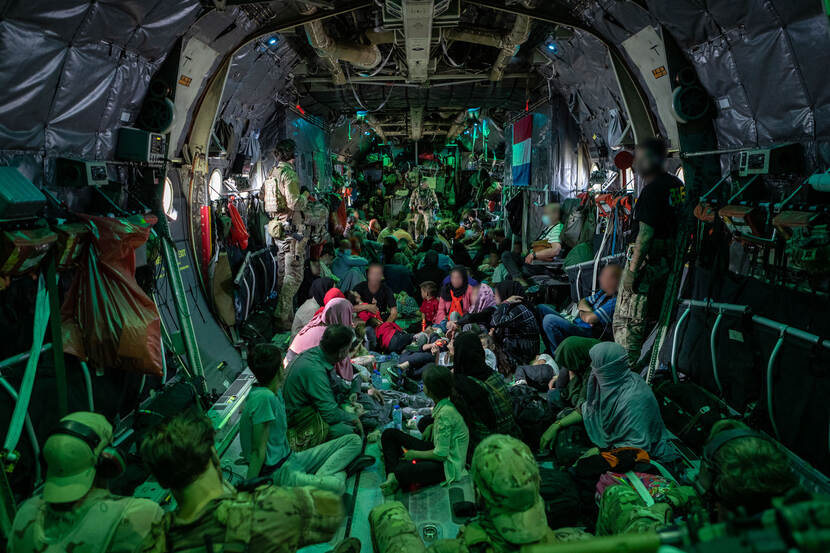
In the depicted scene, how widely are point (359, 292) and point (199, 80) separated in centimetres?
318

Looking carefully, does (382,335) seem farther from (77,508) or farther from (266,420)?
(77,508)

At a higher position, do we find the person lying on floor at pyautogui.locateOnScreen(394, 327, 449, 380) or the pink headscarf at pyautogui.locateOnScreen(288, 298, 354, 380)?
the pink headscarf at pyautogui.locateOnScreen(288, 298, 354, 380)

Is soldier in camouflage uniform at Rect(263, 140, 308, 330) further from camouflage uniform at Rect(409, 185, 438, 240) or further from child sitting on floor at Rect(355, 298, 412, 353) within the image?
camouflage uniform at Rect(409, 185, 438, 240)

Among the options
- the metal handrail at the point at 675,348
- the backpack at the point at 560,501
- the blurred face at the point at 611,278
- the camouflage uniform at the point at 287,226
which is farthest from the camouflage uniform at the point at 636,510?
the camouflage uniform at the point at 287,226

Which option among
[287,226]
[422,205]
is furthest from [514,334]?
[422,205]

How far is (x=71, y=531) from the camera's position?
1.65m

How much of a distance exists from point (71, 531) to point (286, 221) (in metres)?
5.31

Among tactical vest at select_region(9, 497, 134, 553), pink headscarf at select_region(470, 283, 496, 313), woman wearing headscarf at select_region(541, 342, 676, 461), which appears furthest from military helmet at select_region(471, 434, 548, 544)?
pink headscarf at select_region(470, 283, 496, 313)

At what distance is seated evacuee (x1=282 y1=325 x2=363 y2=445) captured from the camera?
344cm

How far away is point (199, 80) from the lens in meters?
4.57

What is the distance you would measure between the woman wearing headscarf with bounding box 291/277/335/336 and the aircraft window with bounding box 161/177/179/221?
5.34 ft

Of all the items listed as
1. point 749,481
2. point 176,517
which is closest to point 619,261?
point 749,481

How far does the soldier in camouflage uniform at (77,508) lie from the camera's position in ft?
5.31

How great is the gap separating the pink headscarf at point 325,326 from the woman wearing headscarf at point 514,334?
64.4 inches
